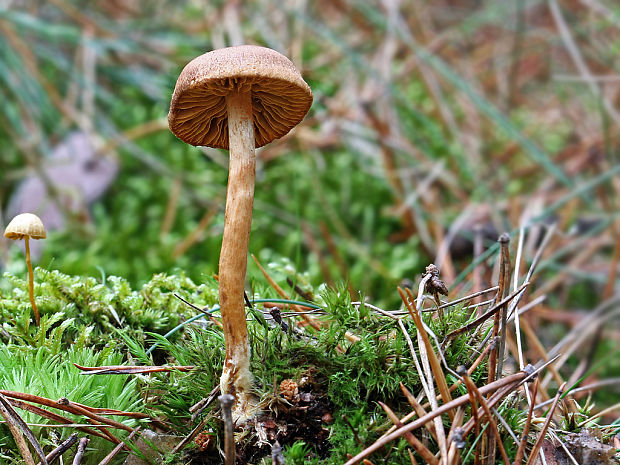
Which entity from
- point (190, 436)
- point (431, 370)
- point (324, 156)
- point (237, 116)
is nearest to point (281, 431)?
point (190, 436)

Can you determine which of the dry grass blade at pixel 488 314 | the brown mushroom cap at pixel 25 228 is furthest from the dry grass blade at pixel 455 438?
the brown mushroom cap at pixel 25 228

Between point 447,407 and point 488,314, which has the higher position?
point 488,314

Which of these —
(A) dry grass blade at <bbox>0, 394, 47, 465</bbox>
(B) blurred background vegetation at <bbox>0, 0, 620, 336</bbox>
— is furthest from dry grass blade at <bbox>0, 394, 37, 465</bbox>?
(B) blurred background vegetation at <bbox>0, 0, 620, 336</bbox>

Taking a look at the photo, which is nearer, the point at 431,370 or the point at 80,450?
the point at 80,450

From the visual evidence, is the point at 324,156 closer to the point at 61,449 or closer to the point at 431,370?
the point at 431,370

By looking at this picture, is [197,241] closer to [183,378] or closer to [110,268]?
[110,268]
